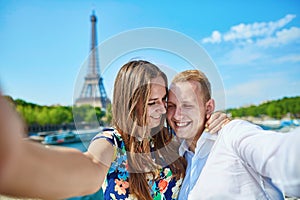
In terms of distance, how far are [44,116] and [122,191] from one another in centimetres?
3509

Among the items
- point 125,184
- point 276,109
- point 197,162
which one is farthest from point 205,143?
point 276,109

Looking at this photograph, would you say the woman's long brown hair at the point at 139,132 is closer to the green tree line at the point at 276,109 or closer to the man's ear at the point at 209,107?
the man's ear at the point at 209,107

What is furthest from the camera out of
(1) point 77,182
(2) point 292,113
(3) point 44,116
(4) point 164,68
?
(2) point 292,113

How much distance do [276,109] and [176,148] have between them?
50253 millimetres

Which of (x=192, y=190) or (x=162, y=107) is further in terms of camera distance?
(x=162, y=107)

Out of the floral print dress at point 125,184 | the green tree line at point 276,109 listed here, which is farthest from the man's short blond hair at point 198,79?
the green tree line at point 276,109

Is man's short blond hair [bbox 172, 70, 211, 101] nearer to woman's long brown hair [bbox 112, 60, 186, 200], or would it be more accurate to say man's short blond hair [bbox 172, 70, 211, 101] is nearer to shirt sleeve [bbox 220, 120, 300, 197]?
woman's long brown hair [bbox 112, 60, 186, 200]

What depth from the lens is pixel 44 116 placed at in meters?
35.0

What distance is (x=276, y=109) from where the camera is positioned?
159ft

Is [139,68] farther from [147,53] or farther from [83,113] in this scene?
[83,113]

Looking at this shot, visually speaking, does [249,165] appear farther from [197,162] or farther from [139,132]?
[139,132]

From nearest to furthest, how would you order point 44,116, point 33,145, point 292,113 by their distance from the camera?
point 33,145 → point 44,116 → point 292,113

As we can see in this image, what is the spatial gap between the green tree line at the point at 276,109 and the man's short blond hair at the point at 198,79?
43.4m

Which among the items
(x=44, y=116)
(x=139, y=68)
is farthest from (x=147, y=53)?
(x=44, y=116)
